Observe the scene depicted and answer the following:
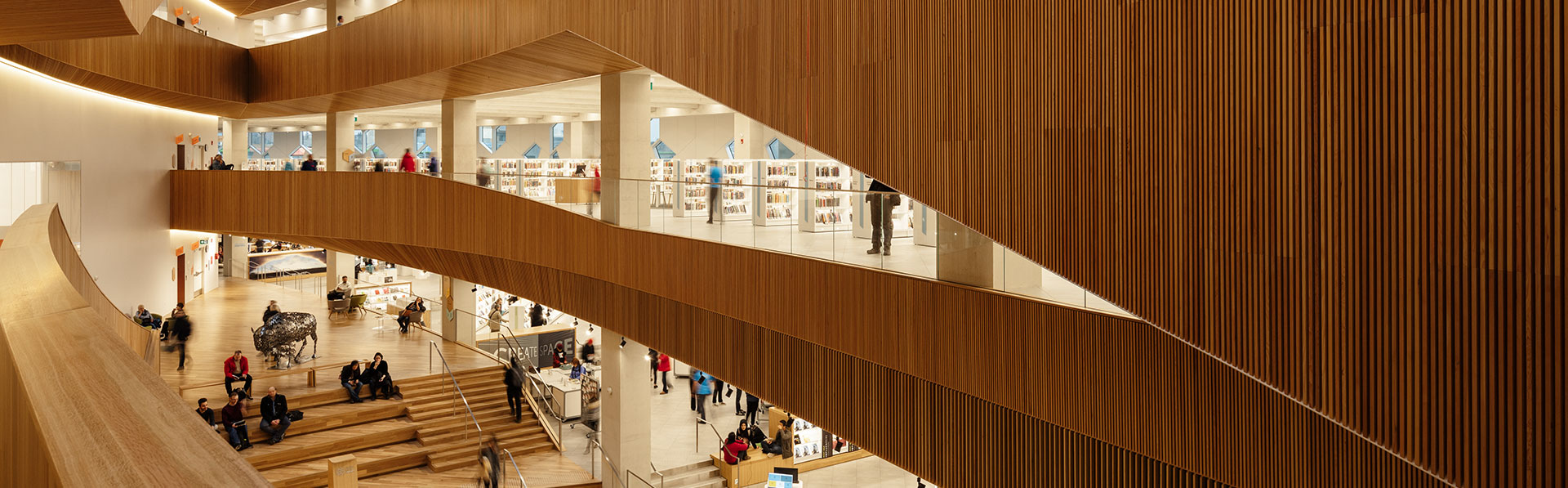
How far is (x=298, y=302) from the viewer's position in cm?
2480

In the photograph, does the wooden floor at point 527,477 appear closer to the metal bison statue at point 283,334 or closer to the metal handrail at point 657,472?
the metal handrail at point 657,472

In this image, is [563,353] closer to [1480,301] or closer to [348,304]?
[348,304]

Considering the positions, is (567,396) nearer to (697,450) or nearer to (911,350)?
(697,450)

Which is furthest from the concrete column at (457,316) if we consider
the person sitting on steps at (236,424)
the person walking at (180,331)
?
the person sitting on steps at (236,424)

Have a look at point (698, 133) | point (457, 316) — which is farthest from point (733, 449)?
point (698, 133)

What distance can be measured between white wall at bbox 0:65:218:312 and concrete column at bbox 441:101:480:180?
20.4 ft

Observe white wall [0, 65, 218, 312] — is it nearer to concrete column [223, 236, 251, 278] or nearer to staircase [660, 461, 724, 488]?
concrete column [223, 236, 251, 278]

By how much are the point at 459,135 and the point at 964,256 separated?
13.4m

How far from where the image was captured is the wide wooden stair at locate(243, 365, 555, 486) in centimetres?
1425

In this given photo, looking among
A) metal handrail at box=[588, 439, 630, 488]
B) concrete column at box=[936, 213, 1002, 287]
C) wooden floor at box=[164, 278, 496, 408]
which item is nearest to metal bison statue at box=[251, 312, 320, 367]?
wooden floor at box=[164, 278, 496, 408]

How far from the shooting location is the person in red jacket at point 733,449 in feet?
57.2

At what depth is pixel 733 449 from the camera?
57.5 ft

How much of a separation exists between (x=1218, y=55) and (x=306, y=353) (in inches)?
725

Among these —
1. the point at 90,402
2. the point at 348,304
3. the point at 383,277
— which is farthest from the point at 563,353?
the point at 90,402
